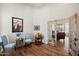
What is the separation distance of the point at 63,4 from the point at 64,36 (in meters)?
0.70

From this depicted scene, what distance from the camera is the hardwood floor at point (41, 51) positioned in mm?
2877

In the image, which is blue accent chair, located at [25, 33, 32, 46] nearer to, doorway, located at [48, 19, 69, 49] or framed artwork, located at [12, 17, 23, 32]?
framed artwork, located at [12, 17, 23, 32]

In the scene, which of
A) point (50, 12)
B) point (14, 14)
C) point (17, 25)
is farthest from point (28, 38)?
point (50, 12)

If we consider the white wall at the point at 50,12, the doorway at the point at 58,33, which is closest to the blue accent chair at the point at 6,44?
the white wall at the point at 50,12

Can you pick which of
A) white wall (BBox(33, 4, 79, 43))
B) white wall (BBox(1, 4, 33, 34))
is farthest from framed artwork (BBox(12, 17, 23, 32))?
white wall (BBox(33, 4, 79, 43))

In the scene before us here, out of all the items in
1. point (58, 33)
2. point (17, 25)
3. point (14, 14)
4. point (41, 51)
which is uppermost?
point (14, 14)

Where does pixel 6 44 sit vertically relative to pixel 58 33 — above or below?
below

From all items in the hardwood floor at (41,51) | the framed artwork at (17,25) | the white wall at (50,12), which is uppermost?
the white wall at (50,12)

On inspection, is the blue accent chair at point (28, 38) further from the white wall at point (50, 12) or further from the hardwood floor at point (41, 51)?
the white wall at point (50, 12)

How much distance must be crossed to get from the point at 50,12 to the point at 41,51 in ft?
2.91

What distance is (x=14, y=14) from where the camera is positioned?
284 cm

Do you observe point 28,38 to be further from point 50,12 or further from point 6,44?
point 50,12

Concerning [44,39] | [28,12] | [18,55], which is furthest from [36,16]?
[18,55]

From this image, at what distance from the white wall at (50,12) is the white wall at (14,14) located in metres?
0.14
